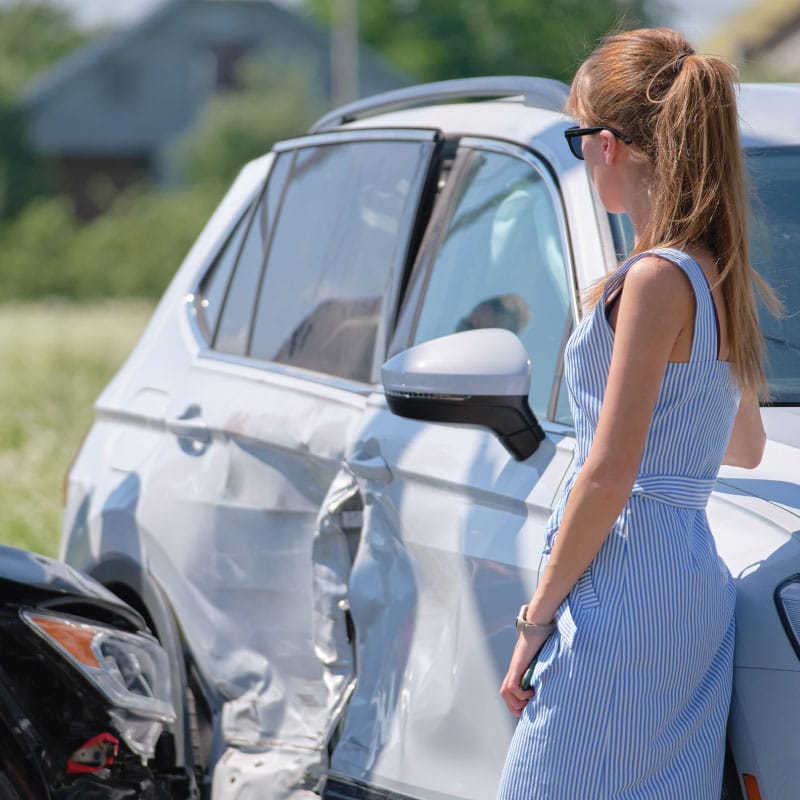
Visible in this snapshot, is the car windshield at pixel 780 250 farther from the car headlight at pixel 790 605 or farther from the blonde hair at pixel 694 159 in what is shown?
the car headlight at pixel 790 605

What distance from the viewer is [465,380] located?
92.4 inches

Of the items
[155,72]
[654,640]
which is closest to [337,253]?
[654,640]

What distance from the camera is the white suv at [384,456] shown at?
94.0 inches

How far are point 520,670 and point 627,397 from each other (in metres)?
0.44

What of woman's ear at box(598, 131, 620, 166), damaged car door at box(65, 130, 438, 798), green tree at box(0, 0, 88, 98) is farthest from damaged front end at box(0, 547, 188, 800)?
green tree at box(0, 0, 88, 98)

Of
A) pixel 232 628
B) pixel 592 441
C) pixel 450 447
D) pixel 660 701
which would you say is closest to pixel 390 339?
pixel 450 447

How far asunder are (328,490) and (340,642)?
32 centimetres

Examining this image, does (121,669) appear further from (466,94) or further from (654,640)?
(466,94)

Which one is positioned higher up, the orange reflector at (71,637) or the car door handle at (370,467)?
the car door handle at (370,467)

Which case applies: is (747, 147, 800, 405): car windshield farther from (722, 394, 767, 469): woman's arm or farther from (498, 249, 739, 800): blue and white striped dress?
(498, 249, 739, 800): blue and white striped dress

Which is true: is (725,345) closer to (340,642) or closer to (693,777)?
(693,777)

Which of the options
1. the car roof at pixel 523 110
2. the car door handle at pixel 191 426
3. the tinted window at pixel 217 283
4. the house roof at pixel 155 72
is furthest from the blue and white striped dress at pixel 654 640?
the house roof at pixel 155 72

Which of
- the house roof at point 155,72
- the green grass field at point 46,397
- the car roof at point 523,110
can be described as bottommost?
the green grass field at point 46,397

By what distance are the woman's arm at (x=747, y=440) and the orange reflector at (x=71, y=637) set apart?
50.7 inches
